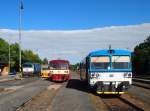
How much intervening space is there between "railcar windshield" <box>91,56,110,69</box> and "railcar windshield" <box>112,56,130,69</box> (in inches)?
Answer: 14.6

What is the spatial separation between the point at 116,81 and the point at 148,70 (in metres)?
69.7

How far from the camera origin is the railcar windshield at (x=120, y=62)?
1021 inches

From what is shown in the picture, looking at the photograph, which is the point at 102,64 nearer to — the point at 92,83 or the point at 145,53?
the point at 92,83

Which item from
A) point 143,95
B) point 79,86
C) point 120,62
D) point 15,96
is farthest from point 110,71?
point 79,86

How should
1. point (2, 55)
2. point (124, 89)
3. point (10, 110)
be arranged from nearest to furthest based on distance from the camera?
point (10, 110) < point (124, 89) < point (2, 55)

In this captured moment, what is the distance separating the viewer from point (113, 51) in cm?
2620

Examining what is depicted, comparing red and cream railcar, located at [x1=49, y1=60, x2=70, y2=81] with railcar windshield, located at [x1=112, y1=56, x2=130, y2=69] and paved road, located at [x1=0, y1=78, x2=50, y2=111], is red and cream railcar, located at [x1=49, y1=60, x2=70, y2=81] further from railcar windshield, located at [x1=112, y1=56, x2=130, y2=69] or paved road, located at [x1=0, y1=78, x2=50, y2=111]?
railcar windshield, located at [x1=112, y1=56, x2=130, y2=69]

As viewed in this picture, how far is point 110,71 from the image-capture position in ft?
84.6

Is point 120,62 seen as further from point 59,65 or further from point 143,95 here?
point 59,65

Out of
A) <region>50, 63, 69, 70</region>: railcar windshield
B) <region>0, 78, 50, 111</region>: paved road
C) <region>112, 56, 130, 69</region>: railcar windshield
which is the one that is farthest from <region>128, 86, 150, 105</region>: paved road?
<region>50, 63, 69, 70</region>: railcar windshield

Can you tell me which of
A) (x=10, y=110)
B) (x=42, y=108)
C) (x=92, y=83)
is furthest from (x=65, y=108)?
(x=92, y=83)

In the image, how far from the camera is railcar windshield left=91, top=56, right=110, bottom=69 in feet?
85.7

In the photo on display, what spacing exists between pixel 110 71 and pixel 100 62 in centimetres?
94

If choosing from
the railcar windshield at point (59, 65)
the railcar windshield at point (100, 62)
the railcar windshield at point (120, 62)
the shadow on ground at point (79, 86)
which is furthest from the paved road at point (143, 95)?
the railcar windshield at point (59, 65)
